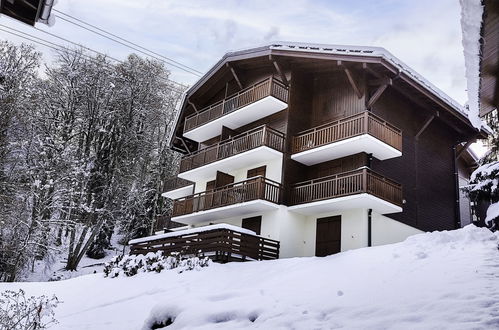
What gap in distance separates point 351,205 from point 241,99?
782cm

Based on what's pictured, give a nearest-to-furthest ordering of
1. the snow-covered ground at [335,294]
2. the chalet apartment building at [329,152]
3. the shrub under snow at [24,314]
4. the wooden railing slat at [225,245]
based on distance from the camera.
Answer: the snow-covered ground at [335,294] < the shrub under snow at [24,314] < the wooden railing slat at [225,245] < the chalet apartment building at [329,152]

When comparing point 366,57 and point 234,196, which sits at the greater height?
point 366,57

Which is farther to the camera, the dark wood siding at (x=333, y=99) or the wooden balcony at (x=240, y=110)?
the wooden balcony at (x=240, y=110)

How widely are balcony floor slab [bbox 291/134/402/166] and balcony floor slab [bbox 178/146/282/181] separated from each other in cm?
118

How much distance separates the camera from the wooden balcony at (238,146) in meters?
19.5

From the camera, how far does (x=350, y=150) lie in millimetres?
18188

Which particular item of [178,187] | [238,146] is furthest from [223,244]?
[178,187]

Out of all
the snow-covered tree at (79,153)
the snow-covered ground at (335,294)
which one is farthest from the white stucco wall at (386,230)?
the snow-covered tree at (79,153)

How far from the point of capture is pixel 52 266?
26453 mm

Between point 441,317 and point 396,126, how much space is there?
1496cm

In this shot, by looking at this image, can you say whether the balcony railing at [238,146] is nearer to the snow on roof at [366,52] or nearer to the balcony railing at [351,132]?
the balcony railing at [351,132]

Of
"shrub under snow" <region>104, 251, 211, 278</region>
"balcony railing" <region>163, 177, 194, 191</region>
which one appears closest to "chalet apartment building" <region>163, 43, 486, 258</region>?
"balcony railing" <region>163, 177, 194, 191</region>

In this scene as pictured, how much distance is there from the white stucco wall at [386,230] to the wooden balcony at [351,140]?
2550 mm

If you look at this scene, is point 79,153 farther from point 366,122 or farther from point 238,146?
point 366,122
